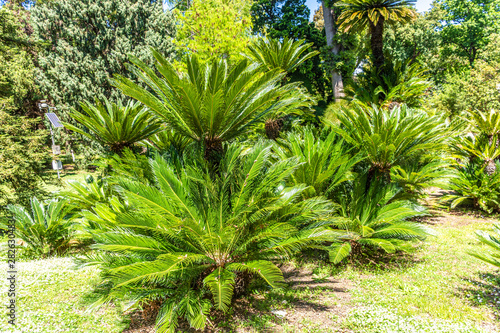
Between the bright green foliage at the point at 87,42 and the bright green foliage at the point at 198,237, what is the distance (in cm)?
1462

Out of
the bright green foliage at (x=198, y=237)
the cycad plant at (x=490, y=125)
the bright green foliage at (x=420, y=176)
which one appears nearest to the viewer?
the bright green foliage at (x=198, y=237)

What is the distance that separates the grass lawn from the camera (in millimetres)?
3389

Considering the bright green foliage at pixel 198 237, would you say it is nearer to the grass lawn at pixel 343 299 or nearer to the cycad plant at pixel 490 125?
the grass lawn at pixel 343 299

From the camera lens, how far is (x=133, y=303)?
3324 millimetres

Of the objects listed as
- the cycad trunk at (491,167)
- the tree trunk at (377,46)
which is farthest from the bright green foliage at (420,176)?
the tree trunk at (377,46)

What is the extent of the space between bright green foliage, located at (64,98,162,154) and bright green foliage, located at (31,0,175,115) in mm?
11454

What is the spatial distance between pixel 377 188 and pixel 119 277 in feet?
15.8

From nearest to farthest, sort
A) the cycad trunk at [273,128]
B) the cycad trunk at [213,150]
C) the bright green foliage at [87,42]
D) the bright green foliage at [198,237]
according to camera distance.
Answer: the bright green foliage at [198,237] < the cycad trunk at [213,150] < the cycad trunk at [273,128] < the bright green foliage at [87,42]

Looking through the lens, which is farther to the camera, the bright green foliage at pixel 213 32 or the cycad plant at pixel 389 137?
the bright green foliage at pixel 213 32

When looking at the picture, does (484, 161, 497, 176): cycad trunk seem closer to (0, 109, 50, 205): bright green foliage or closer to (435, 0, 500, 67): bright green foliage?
(0, 109, 50, 205): bright green foliage

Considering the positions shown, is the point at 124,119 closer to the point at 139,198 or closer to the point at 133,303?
the point at 139,198

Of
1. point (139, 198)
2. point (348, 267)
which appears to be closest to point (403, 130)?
point (348, 267)

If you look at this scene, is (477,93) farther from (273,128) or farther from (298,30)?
(273,128)

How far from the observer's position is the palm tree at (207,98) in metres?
3.75
